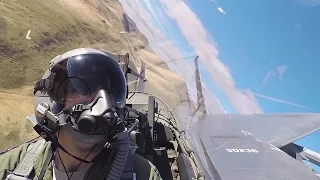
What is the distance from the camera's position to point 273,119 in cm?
1129

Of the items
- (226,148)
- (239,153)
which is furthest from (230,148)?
(239,153)

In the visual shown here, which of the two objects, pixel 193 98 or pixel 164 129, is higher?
pixel 193 98

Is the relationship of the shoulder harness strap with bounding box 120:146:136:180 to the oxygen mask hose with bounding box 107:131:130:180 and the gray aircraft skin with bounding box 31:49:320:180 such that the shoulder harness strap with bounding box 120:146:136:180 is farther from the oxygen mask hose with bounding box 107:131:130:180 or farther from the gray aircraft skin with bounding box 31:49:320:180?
the gray aircraft skin with bounding box 31:49:320:180

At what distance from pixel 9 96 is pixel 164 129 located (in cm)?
1128

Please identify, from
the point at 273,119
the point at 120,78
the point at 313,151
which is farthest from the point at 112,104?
the point at 273,119

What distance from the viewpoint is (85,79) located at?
6.86 ft

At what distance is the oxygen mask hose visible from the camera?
1921 millimetres

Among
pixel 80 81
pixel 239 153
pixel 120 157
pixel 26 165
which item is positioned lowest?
pixel 26 165

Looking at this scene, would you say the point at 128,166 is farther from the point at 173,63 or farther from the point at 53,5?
the point at 53,5

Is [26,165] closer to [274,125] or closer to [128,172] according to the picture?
[128,172]

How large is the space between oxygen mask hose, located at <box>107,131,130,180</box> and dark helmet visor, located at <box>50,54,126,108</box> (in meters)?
0.23

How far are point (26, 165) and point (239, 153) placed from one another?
4.65 metres

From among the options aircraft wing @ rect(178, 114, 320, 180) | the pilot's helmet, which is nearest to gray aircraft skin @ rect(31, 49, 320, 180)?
aircraft wing @ rect(178, 114, 320, 180)

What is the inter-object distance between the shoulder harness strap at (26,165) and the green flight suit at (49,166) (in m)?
0.03
